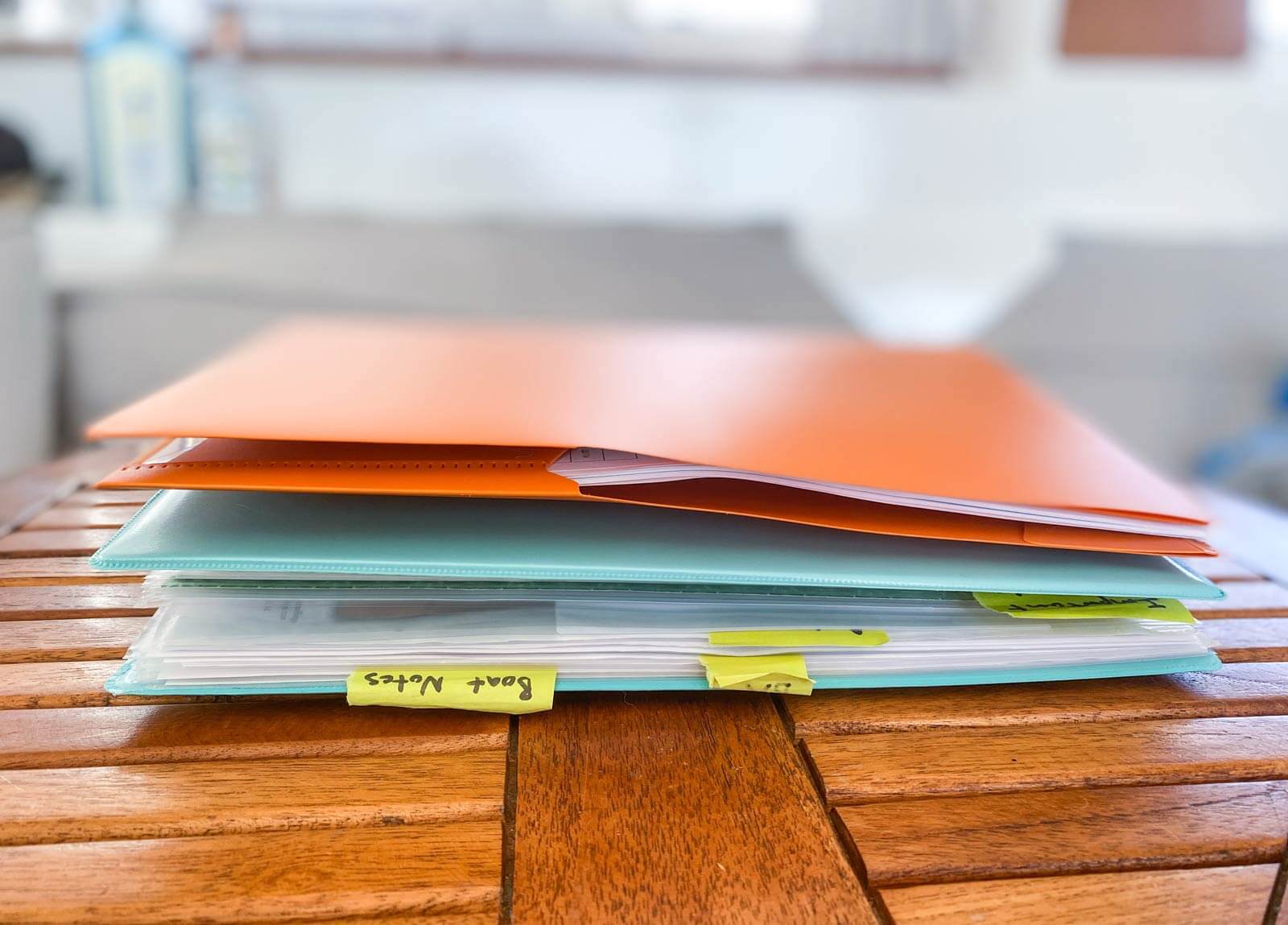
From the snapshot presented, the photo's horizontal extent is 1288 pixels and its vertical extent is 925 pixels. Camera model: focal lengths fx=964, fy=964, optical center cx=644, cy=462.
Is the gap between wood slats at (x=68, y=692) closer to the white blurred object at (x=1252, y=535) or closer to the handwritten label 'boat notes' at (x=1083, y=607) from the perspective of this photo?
the handwritten label 'boat notes' at (x=1083, y=607)

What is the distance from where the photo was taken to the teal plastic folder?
12.4 inches

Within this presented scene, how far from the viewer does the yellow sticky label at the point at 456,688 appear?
329 mm

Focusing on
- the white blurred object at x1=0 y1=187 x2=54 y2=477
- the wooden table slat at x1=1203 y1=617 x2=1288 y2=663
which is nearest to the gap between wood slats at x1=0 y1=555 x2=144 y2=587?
the wooden table slat at x1=1203 y1=617 x2=1288 y2=663

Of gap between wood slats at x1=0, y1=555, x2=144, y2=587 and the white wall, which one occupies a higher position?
the white wall

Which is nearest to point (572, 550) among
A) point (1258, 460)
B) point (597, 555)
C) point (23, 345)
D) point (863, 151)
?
point (597, 555)

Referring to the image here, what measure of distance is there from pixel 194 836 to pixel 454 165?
1.37 m

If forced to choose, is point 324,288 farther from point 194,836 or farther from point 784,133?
point 194,836

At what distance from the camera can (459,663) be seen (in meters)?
0.34

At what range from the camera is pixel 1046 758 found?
12.5 inches

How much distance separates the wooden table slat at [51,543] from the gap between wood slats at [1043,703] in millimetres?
342

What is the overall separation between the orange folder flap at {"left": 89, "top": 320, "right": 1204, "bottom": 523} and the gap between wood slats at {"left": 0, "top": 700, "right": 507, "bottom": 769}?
96mm

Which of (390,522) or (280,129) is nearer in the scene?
(390,522)

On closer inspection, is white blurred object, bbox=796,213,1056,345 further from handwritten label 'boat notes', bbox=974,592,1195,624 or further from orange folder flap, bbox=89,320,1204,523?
handwritten label 'boat notes', bbox=974,592,1195,624

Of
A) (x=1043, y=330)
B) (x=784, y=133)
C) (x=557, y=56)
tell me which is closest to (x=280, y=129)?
(x=557, y=56)
